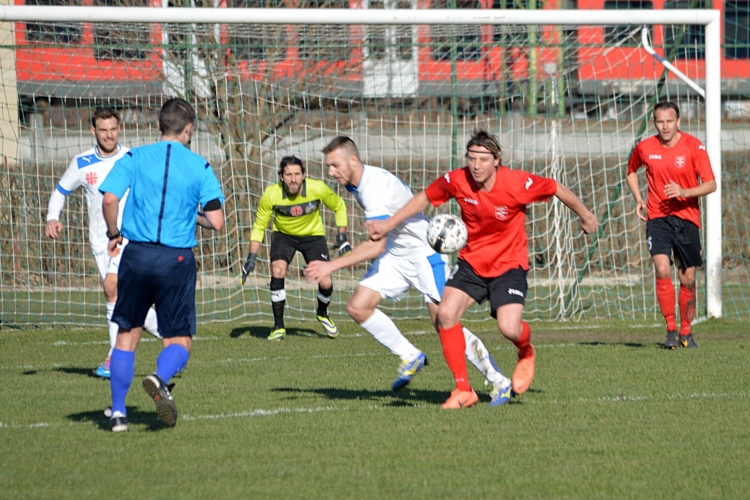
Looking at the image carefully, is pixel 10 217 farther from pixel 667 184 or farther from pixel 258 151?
pixel 667 184

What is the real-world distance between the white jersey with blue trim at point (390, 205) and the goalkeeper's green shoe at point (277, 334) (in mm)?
3903

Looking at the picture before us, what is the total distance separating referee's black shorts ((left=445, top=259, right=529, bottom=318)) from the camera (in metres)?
6.68

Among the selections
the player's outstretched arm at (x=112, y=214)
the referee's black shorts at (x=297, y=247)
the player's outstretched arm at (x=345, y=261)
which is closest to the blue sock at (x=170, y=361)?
the player's outstretched arm at (x=112, y=214)

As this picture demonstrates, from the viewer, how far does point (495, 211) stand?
6.62 m

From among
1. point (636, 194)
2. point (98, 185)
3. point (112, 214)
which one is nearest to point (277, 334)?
point (98, 185)

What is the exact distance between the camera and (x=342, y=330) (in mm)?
12164

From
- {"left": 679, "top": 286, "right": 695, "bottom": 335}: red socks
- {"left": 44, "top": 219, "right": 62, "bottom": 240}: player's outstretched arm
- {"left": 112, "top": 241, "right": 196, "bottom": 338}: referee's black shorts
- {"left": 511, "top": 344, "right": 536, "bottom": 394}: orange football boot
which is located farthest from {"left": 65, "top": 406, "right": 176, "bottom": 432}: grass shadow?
{"left": 679, "top": 286, "right": 695, "bottom": 335}: red socks

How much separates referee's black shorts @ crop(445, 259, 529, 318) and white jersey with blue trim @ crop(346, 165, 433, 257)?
0.83m

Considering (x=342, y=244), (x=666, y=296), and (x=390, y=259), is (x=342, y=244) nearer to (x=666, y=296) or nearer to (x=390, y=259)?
(x=390, y=259)

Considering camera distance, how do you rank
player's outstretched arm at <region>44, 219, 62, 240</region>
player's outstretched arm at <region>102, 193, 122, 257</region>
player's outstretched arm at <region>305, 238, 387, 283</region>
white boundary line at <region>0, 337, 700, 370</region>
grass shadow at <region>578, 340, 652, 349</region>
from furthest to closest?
grass shadow at <region>578, 340, 652, 349</region> → white boundary line at <region>0, 337, 700, 370</region> → player's outstretched arm at <region>44, 219, 62, 240</region> → player's outstretched arm at <region>305, 238, 387, 283</region> → player's outstretched arm at <region>102, 193, 122, 257</region>

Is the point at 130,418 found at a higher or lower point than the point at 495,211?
lower

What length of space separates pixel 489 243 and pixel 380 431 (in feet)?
5.05

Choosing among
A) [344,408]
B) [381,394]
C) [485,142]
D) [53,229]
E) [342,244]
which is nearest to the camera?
[485,142]

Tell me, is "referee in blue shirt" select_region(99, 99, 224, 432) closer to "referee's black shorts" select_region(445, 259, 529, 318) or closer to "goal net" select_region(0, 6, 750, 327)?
"referee's black shorts" select_region(445, 259, 529, 318)
